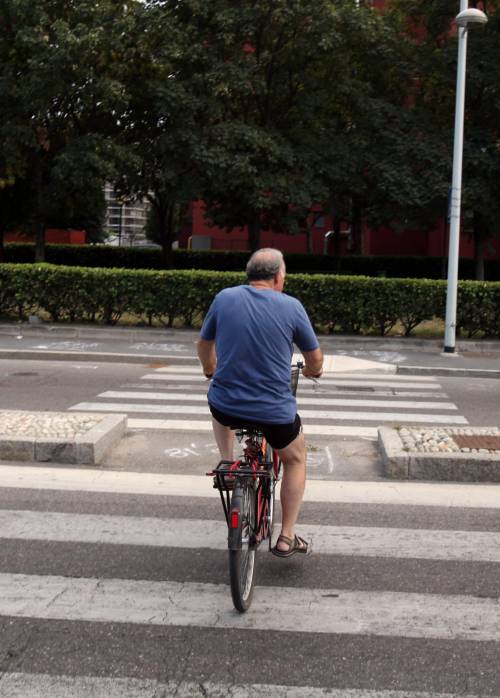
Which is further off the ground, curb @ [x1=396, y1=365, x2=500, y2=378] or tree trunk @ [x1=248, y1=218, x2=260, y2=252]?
tree trunk @ [x1=248, y1=218, x2=260, y2=252]

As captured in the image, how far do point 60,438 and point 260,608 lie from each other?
3.66 meters

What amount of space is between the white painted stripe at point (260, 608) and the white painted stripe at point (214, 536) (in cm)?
66

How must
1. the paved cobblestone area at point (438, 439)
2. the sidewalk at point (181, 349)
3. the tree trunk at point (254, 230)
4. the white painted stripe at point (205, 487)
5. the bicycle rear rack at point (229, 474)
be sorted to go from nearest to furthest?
the bicycle rear rack at point (229, 474)
the white painted stripe at point (205, 487)
the paved cobblestone area at point (438, 439)
the sidewalk at point (181, 349)
the tree trunk at point (254, 230)

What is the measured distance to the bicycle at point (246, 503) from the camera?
3.93 m

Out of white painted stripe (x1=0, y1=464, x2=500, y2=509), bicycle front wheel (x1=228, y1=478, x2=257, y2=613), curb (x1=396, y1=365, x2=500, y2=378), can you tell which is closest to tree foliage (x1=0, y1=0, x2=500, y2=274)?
curb (x1=396, y1=365, x2=500, y2=378)

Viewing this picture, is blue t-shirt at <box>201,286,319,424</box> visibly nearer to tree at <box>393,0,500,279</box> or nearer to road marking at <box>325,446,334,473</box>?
road marking at <box>325,446,334,473</box>

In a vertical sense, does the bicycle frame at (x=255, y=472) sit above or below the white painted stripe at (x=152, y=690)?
above

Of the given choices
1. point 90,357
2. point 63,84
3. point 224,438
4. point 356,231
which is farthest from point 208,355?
point 356,231

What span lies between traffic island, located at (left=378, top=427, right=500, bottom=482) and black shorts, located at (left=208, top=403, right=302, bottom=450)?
2728 millimetres


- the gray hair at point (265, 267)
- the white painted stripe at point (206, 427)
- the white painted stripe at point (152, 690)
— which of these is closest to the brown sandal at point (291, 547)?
the white painted stripe at point (152, 690)

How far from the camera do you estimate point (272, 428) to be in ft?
14.3

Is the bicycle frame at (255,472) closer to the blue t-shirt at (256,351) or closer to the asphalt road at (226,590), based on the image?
the blue t-shirt at (256,351)

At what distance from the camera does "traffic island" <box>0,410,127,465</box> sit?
725 cm

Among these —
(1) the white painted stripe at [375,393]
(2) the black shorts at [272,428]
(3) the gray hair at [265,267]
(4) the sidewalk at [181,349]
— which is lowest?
(1) the white painted stripe at [375,393]
